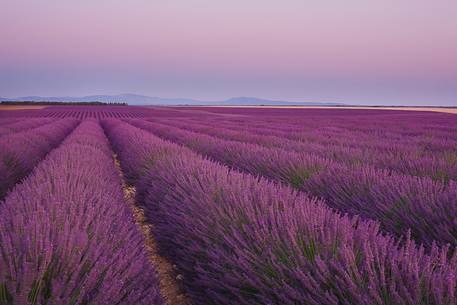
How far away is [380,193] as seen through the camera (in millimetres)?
2523

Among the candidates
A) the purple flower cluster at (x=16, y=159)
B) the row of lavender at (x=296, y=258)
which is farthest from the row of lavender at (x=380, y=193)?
the purple flower cluster at (x=16, y=159)

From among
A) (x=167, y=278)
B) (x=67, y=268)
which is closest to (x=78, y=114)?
(x=167, y=278)

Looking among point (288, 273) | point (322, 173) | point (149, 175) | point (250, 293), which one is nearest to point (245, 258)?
point (250, 293)

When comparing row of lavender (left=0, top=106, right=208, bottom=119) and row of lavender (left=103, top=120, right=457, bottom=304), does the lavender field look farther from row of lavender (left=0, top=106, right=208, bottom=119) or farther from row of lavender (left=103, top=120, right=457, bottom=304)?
row of lavender (left=0, top=106, right=208, bottom=119)

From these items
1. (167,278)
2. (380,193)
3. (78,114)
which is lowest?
(167,278)

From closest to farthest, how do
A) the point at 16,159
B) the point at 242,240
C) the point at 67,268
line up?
the point at 67,268
the point at 242,240
the point at 16,159

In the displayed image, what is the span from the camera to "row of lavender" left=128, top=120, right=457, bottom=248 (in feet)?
7.00

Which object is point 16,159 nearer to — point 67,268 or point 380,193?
point 67,268

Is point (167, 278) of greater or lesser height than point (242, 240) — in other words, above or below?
below

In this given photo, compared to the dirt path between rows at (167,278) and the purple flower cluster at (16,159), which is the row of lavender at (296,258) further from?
→ the purple flower cluster at (16,159)

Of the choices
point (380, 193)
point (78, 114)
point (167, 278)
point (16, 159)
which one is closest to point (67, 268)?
point (167, 278)

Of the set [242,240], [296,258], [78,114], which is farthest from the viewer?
[78,114]

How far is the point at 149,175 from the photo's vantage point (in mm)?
3809

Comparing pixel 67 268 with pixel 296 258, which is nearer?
pixel 67 268
